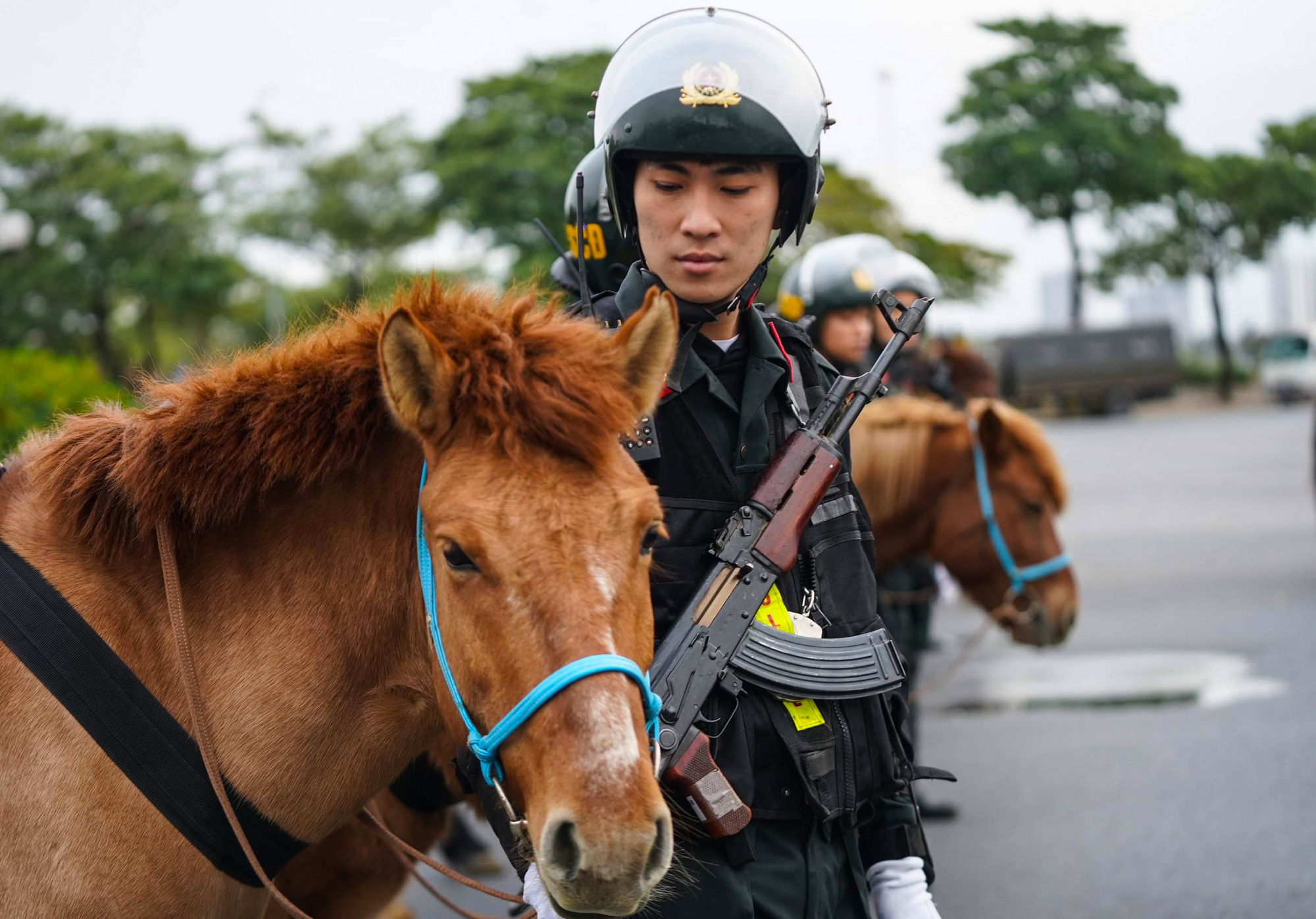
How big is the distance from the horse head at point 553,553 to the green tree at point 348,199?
37719mm

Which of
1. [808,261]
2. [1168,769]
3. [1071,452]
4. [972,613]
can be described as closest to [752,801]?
[808,261]

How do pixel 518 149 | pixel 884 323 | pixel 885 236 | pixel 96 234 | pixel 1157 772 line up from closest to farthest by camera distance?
pixel 1157 772 < pixel 884 323 < pixel 518 149 < pixel 885 236 < pixel 96 234

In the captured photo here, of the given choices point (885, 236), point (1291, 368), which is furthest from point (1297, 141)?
point (885, 236)

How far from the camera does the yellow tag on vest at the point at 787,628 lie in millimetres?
2174

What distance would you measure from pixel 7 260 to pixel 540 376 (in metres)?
34.5

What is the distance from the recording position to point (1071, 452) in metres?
25.1

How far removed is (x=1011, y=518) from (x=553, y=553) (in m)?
4.30

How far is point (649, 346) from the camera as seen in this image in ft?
6.58

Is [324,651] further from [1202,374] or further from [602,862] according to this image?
[1202,374]

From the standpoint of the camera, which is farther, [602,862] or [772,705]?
[772,705]

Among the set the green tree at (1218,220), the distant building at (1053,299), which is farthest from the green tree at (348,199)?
the distant building at (1053,299)

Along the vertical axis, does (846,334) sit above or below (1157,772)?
above

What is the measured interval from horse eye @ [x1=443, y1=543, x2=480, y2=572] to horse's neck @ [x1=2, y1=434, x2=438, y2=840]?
241 mm

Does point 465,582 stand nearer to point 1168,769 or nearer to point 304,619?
point 304,619
